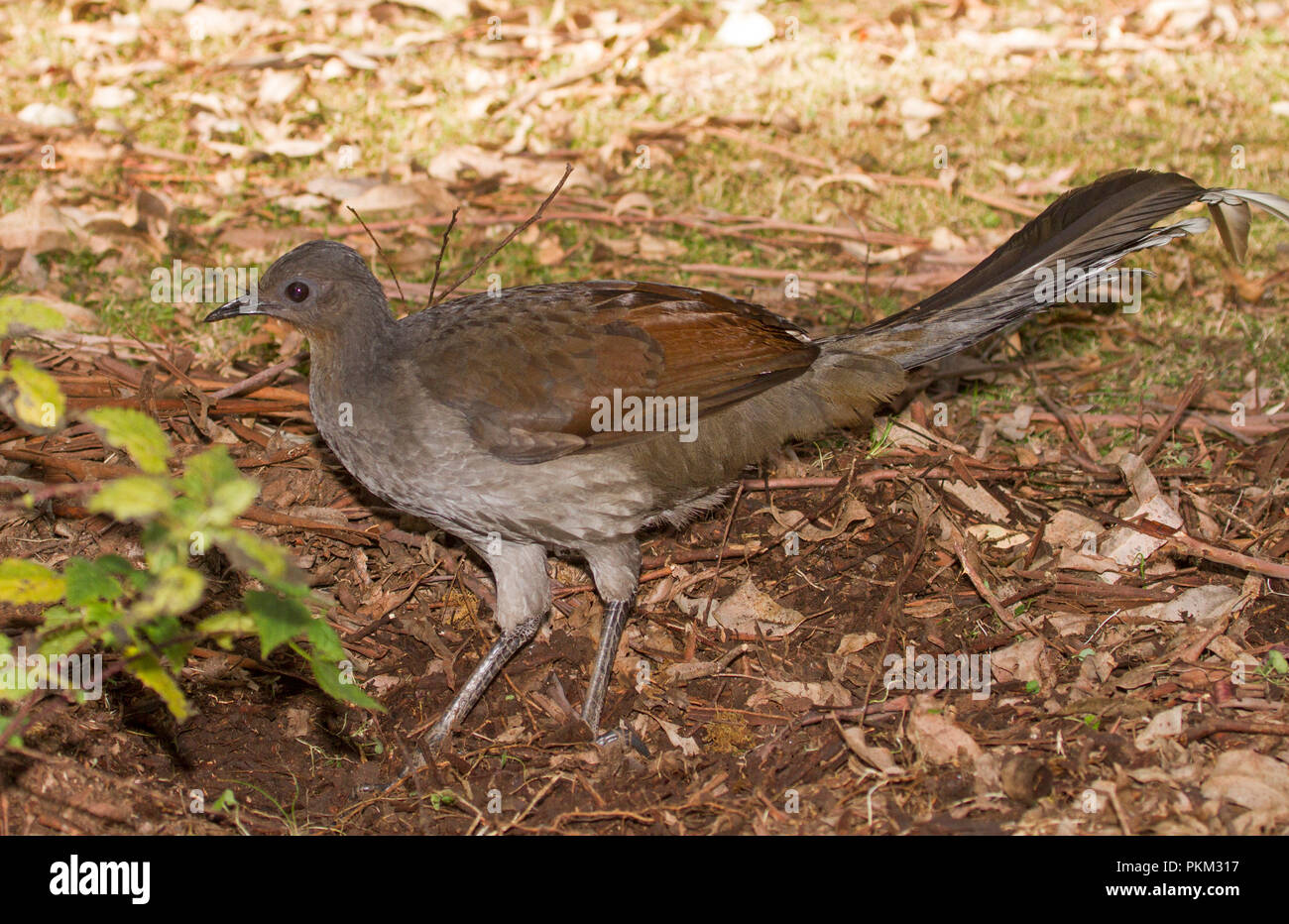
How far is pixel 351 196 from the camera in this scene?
22.3 ft

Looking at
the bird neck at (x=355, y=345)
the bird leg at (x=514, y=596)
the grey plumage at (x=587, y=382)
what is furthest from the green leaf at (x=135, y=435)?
the bird leg at (x=514, y=596)

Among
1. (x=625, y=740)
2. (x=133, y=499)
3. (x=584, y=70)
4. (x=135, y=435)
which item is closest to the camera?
(x=133, y=499)

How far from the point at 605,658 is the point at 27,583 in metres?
1.95

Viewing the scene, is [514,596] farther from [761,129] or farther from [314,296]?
[761,129]

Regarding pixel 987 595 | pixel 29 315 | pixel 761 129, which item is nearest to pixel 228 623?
pixel 29 315

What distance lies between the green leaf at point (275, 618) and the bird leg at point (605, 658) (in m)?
1.52

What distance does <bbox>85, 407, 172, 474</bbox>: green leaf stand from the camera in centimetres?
240

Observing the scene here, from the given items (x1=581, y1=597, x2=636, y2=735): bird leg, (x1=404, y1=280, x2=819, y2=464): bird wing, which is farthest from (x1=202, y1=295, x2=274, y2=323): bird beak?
(x1=581, y1=597, x2=636, y2=735): bird leg

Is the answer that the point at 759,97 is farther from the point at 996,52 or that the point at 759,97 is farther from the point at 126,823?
the point at 126,823

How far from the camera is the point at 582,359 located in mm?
3963

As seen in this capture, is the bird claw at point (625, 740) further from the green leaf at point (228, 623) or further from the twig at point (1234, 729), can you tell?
the twig at point (1234, 729)

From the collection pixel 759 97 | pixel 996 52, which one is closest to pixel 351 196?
pixel 759 97

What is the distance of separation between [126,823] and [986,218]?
5242mm

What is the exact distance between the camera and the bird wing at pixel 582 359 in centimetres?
389
